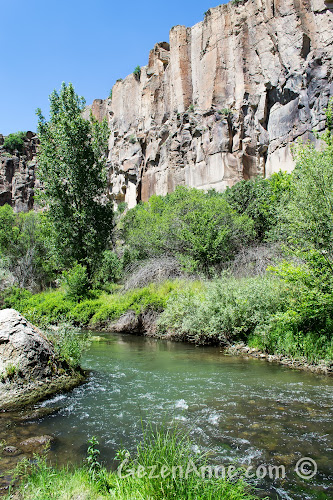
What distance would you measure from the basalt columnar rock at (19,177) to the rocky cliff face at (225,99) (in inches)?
862

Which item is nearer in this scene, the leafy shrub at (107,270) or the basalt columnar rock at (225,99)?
the leafy shrub at (107,270)

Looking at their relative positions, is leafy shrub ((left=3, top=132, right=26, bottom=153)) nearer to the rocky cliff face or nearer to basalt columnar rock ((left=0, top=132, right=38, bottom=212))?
basalt columnar rock ((left=0, top=132, right=38, bottom=212))

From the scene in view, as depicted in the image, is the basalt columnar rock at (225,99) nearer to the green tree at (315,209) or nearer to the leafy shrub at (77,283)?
the leafy shrub at (77,283)

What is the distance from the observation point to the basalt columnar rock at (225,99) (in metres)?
34.3

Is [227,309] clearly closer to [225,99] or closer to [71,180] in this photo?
[71,180]

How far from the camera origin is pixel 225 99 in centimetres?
4378

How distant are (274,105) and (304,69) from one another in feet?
15.4

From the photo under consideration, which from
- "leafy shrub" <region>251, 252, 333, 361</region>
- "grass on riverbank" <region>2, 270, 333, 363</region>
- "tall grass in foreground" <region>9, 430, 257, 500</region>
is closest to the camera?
"tall grass in foreground" <region>9, 430, 257, 500</region>

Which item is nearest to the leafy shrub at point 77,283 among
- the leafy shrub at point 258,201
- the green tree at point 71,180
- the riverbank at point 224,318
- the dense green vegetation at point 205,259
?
the dense green vegetation at point 205,259

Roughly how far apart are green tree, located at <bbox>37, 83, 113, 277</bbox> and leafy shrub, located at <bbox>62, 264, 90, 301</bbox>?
1397 mm

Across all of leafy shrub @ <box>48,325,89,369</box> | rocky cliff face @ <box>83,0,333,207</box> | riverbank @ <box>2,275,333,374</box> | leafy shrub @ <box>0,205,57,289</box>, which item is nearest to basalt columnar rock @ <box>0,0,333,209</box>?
rocky cliff face @ <box>83,0,333,207</box>

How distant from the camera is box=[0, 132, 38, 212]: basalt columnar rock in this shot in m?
73.1

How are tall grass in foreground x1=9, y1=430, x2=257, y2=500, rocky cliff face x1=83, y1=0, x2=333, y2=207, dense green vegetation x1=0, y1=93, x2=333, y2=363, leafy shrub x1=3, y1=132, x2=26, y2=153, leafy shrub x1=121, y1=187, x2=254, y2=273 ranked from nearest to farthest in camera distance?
tall grass in foreground x1=9, y1=430, x2=257, y2=500, dense green vegetation x1=0, y1=93, x2=333, y2=363, leafy shrub x1=121, y1=187, x2=254, y2=273, rocky cliff face x1=83, y1=0, x2=333, y2=207, leafy shrub x1=3, y1=132, x2=26, y2=153

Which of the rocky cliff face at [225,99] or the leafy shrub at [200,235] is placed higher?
the rocky cliff face at [225,99]
